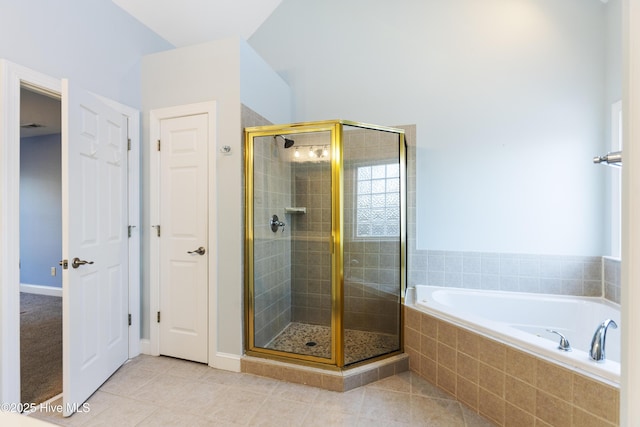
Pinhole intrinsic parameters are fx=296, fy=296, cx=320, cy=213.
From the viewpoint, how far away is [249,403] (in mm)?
1892

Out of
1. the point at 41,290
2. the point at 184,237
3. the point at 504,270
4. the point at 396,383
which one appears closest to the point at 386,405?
the point at 396,383

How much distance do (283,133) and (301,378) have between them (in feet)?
6.04

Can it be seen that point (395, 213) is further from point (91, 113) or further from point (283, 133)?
point (91, 113)

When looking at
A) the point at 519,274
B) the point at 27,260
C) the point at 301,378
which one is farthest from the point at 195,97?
the point at 27,260

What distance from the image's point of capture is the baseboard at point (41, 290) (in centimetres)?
420

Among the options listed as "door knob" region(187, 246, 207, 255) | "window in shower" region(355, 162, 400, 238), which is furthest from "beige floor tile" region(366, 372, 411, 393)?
"door knob" region(187, 246, 207, 255)

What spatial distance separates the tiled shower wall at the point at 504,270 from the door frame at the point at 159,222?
174 cm

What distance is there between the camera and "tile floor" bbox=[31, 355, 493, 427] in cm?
173

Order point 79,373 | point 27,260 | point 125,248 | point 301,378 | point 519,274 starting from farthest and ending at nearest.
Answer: point 27,260 < point 519,274 < point 125,248 < point 301,378 < point 79,373

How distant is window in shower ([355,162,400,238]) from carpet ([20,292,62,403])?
8.13 feet

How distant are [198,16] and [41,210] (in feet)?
12.7

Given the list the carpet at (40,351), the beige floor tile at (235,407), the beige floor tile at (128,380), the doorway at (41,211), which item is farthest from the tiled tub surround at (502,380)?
the doorway at (41,211)

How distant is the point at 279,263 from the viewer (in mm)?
2729

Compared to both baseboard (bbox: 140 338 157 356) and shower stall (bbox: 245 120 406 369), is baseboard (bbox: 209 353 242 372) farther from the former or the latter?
baseboard (bbox: 140 338 157 356)
